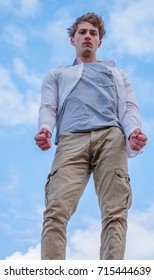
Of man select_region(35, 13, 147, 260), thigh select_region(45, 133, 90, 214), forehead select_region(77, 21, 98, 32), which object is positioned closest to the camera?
man select_region(35, 13, 147, 260)

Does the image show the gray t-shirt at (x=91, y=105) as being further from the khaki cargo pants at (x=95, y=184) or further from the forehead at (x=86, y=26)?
the forehead at (x=86, y=26)

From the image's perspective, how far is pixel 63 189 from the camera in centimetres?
480

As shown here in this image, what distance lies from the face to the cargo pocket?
1.56 meters

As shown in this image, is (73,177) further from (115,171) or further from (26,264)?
(26,264)

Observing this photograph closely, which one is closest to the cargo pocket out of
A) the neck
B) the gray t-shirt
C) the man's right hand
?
the gray t-shirt

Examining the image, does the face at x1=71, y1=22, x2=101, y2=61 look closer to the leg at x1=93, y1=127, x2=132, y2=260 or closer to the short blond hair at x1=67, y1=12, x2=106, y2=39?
the short blond hair at x1=67, y1=12, x2=106, y2=39

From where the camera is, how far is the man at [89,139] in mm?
4641

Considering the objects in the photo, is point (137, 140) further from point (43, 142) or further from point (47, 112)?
point (47, 112)

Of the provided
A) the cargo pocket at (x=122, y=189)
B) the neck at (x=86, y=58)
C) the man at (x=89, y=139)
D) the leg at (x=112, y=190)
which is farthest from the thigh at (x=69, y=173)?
the neck at (x=86, y=58)

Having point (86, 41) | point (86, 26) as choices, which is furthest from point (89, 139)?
point (86, 26)

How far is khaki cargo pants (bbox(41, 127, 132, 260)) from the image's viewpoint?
4.56 metres

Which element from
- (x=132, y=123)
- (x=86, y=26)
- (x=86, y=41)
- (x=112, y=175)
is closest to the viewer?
(x=112, y=175)

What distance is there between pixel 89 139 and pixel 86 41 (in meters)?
1.33

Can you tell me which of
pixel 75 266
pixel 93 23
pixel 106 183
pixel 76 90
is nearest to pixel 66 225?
pixel 106 183
